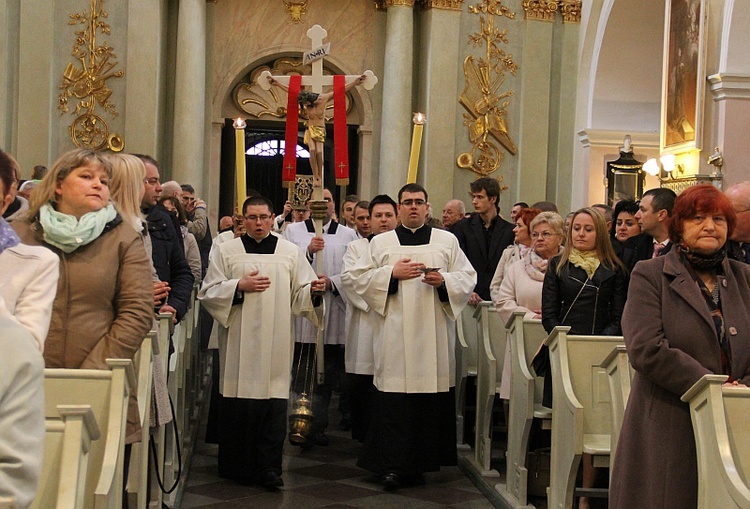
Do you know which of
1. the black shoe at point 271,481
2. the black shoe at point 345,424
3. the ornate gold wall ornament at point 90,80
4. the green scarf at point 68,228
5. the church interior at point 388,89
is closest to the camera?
the green scarf at point 68,228

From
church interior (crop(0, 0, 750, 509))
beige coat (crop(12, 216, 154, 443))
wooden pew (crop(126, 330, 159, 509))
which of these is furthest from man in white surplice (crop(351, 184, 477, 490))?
church interior (crop(0, 0, 750, 509))

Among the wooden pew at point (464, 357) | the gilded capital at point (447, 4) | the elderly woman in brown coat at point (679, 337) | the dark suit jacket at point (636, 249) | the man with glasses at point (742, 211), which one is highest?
the gilded capital at point (447, 4)

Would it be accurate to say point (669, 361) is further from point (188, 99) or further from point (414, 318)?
point (188, 99)

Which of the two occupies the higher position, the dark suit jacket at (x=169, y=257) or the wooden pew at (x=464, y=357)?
the dark suit jacket at (x=169, y=257)

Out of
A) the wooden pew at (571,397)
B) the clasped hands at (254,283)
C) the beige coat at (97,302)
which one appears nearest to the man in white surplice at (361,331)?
the clasped hands at (254,283)

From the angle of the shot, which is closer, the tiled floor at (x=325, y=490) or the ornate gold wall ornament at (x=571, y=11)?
the tiled floor at (x=325, y=490)

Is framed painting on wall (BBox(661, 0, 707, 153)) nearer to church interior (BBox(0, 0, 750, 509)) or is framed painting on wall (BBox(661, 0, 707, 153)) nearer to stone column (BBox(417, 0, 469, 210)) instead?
church interior (BBox(0, 0, 750, 509))

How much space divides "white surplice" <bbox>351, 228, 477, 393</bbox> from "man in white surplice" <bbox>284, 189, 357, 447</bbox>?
0.91 m

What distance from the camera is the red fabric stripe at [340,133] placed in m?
7.24

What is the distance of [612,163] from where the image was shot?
47.5ft

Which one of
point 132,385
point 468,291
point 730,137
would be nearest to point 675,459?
→ point 132,385

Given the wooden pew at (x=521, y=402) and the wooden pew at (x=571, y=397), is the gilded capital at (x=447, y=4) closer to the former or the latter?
the wooden pew at (x=521, y=402)

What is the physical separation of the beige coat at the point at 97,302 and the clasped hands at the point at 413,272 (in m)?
2.75

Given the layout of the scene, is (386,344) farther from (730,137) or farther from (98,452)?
(730,137)
